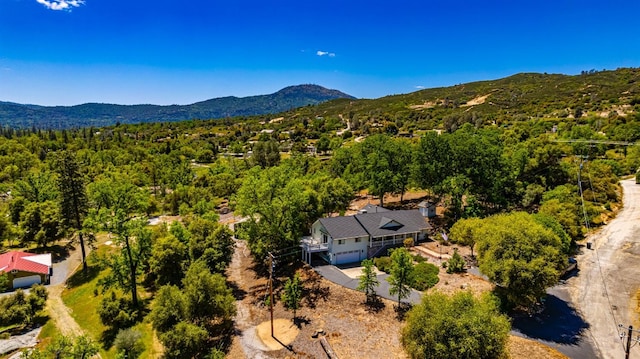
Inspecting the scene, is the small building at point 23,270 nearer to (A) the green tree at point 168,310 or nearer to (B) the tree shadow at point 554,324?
(A) the green tree at point 168,310

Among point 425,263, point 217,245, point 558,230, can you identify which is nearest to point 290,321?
point 217,245

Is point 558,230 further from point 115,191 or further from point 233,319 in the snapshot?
point 115,191

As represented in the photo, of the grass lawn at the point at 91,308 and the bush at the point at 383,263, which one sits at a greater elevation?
the bush at the point at 383,263

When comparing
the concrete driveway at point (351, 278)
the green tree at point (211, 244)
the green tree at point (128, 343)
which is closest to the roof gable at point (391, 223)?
the concrete driveway at point (351, 278)

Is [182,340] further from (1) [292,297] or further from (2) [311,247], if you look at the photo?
(2) [311,247]

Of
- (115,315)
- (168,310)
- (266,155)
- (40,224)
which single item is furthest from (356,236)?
(266,155)

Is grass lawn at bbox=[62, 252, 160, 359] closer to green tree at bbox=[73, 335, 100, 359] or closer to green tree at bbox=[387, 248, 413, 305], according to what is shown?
green tree at bbox=[73, 335, 100, 359]

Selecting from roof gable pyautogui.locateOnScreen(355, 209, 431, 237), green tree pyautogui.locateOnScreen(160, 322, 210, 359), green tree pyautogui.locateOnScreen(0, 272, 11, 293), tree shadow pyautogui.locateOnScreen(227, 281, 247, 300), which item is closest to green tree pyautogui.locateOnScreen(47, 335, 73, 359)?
green tree pyautogui.locateOnScreen(160, 322, 210, 359)
